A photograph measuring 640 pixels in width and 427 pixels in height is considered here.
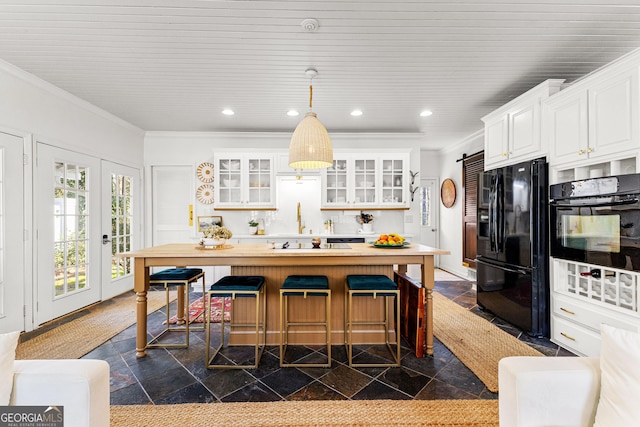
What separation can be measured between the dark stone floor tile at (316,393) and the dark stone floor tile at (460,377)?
81cm

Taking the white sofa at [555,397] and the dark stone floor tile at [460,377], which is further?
the dark stone floor tile at [460,377]

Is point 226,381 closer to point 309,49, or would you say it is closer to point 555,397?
point 555,397

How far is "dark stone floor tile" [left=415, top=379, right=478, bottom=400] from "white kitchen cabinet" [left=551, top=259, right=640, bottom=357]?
127 cm

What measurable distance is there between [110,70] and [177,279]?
213 centimetres

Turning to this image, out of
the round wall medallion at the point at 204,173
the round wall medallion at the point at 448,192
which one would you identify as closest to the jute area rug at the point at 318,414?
the round wall medallion at the point at 204,173

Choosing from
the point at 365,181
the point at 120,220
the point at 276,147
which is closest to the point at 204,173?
the point at 276,147

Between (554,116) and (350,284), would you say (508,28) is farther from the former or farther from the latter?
(350,284)

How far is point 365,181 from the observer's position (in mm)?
5020

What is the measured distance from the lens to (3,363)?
1.08 meters

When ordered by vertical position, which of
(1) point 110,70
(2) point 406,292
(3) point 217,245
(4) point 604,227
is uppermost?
(1) point 110,70

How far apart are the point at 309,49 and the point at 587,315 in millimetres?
3227

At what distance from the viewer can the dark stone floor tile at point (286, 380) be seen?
6.91 feet

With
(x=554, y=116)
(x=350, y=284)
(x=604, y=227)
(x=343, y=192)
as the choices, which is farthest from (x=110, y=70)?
(x=604, y=227)

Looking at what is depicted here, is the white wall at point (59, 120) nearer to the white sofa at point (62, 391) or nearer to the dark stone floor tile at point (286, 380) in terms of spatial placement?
the white sofa at point (62, 391)
